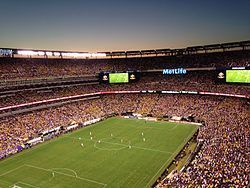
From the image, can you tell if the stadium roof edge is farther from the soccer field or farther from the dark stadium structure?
the soccer field

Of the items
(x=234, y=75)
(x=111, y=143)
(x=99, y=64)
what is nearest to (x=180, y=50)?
(x=234, y=75)

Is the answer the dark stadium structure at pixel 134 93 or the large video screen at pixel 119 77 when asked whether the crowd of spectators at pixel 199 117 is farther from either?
the large video screen at pixel 119 77

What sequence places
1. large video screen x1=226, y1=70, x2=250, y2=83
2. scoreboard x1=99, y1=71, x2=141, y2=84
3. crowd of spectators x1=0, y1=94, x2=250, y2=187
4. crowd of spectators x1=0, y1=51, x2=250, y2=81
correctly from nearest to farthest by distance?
crowd of spectators x1=0, y1=94, x2=250, y2=187
large video screen x1=226, y1=70, x2=250, y2=83
crowd of spectators x1=0, y1=51, x2=250, y2=81
scoreboard x1=99, y1=71, x2=141, y2=84

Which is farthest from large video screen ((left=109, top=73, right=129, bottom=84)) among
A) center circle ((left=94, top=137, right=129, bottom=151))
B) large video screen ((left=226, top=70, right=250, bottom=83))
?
center circle ((left=94, top=137, right=129, bottom=151))

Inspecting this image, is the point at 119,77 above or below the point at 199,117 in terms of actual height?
above

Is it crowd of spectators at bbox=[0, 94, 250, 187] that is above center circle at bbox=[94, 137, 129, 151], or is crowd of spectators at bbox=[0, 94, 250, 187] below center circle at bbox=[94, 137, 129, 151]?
above

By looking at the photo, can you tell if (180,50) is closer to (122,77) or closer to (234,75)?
(122,77)

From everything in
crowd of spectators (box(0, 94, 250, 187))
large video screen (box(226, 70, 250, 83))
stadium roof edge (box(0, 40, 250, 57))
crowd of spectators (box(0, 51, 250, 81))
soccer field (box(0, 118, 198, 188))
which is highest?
stadium roof edge (box(0, 40, 250, 57))
